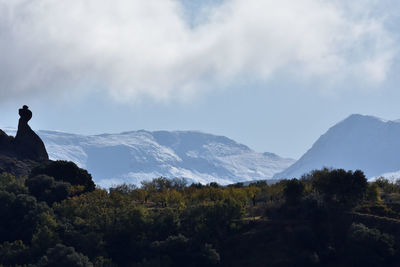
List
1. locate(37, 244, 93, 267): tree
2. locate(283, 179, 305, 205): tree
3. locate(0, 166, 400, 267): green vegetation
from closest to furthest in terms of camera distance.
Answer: locate(37, 244, 93, 267): tree → locate(0, 166, 400, 267): green vegetation → locate(283, 179, 305, 205): tree

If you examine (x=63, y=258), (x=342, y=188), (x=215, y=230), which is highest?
(x=342, y=188)

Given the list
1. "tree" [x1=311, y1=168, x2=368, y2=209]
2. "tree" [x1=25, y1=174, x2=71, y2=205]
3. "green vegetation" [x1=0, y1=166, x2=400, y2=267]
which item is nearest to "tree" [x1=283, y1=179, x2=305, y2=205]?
"green vegetation" [x1=0, y1=166, x2=400, y2=267]

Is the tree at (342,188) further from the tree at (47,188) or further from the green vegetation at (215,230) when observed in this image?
the tree at (47,188)

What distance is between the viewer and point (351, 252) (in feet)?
508

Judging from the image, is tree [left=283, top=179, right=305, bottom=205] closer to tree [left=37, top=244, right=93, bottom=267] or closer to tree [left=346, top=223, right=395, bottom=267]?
tree [left=346, top=223, right=395, bottom=267]

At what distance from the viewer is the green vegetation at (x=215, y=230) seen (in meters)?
154

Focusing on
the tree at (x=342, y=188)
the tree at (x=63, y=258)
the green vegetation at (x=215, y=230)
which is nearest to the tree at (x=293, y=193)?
the green vegetation at (x=215, y=230)

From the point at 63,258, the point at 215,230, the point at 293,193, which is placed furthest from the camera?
the point at 293,193

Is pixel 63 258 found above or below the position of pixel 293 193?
below

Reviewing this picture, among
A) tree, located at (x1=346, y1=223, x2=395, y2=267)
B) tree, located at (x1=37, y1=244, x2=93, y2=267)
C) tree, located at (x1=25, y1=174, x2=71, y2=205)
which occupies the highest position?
tree, located at (x1=25, y1=174, x2=71, y2=205)

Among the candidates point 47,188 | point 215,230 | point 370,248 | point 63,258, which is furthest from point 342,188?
point 47,188

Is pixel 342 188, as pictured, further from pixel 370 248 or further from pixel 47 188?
pixel 47 188

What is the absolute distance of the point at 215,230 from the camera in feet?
548

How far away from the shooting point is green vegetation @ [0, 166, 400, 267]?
154m
